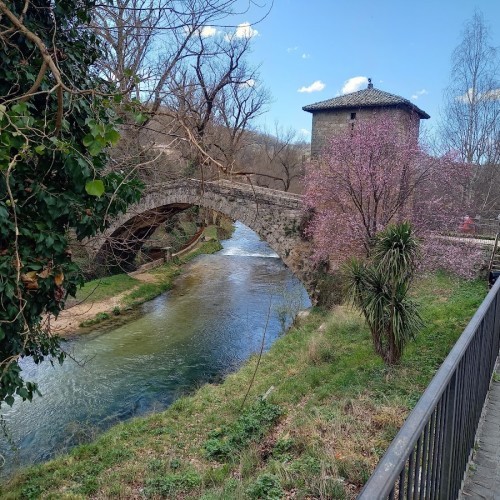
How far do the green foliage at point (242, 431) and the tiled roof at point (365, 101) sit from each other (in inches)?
740

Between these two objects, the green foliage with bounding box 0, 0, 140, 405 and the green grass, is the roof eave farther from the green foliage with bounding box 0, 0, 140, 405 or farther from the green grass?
the green foliage with bounding box 0, 0, 140, 405

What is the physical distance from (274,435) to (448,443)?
4079mm

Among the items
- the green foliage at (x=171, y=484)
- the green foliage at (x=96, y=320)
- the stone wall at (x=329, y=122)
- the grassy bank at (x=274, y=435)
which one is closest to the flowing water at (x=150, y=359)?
the green foliage at (x=96, y=320)

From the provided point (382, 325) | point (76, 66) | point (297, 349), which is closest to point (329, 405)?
point (382, 325)

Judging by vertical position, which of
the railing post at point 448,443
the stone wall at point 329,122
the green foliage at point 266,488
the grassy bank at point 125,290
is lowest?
the grassy bank at point 125,290

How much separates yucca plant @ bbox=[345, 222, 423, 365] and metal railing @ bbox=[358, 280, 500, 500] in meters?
2.80

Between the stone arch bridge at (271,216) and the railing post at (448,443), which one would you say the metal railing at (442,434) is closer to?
the railing post at (448,443)

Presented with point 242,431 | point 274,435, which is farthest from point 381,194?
point 242,431

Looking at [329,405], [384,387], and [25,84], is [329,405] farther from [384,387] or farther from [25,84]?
[25,84]

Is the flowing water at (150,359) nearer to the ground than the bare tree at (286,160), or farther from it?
nearer to the ground

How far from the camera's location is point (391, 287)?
594cm

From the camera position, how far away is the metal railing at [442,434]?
1.17m

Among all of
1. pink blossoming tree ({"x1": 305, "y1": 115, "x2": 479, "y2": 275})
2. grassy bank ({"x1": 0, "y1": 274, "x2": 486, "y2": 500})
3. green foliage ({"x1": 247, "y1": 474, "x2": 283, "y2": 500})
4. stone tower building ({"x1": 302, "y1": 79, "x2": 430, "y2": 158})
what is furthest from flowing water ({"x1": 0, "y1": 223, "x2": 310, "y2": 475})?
stone tower building ({"x1": 302, "y1": 79, "x2": 430, "y2": 158})

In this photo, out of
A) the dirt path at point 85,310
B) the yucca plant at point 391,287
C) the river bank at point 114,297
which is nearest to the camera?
the yucca plant at point 391,287
